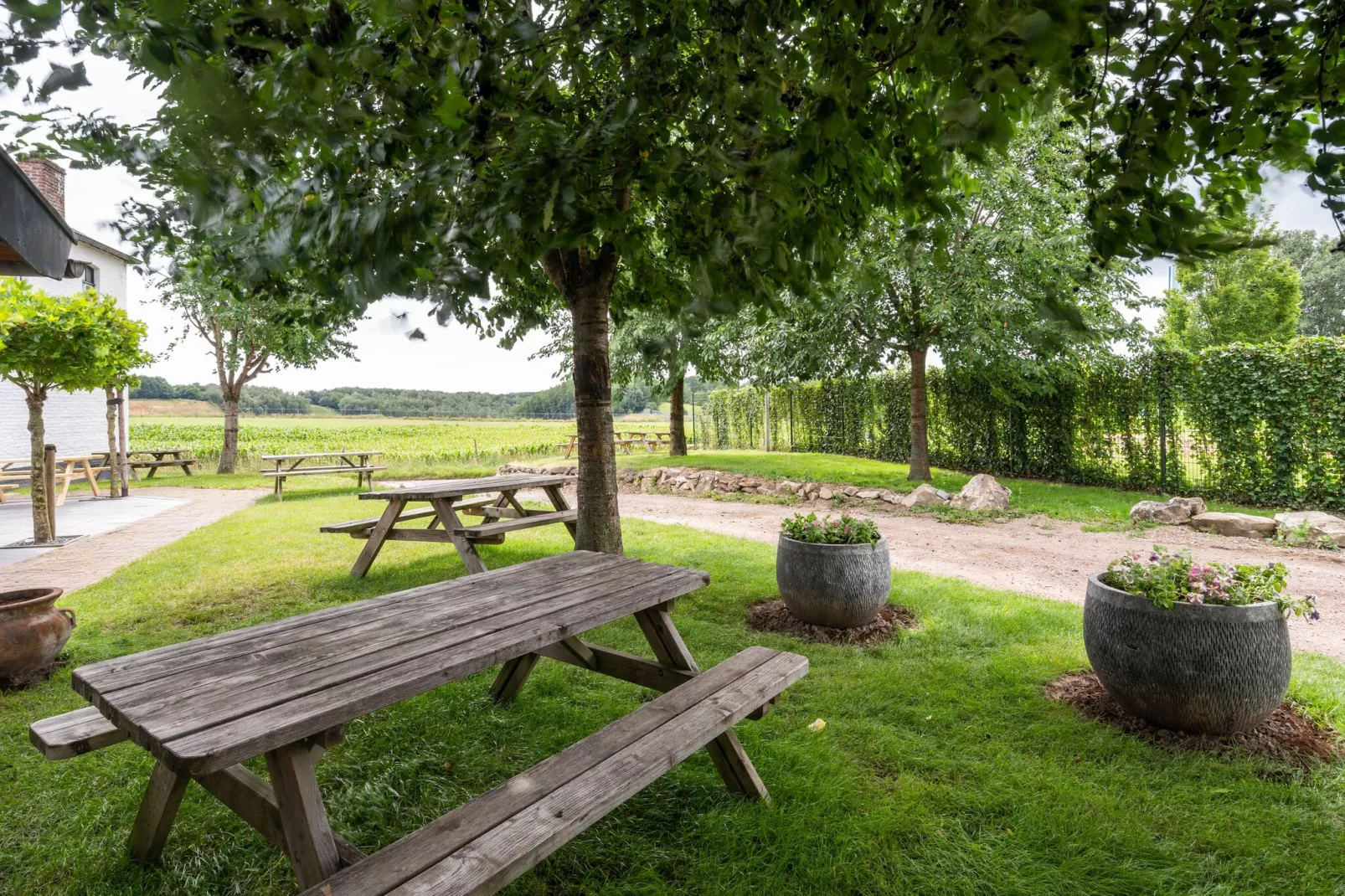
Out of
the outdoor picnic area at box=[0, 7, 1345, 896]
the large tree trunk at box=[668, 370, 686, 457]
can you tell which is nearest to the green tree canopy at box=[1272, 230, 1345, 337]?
the large tree trunk at box=[668, 370, 686, 457]

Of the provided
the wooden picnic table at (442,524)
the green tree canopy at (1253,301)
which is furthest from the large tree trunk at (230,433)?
the green tree canopy at (1253,301)

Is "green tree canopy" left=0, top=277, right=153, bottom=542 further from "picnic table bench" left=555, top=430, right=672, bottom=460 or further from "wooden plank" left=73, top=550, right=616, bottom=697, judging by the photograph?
Result: "picnic table bench" left=555, top=430, right=672, bottom=460

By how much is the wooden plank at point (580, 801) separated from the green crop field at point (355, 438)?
19.3 meters

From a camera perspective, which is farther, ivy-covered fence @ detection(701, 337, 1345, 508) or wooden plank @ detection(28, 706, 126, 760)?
ivy-covered fence @ detection(701, 337, 1345, 508)

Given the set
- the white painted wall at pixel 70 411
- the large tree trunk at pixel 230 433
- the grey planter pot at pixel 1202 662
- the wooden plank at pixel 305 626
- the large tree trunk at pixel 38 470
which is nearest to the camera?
the wooden plank at pixel 305 626

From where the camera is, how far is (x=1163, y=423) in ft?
33.6

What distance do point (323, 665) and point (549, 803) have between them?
2.57 ft

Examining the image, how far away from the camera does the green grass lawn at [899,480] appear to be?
367 inches

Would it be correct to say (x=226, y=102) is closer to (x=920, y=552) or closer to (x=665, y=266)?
(x=665, y=266)

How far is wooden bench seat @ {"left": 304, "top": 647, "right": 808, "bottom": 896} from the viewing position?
1.45 metres

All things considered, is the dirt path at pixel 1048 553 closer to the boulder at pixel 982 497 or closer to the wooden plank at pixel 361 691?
the boulder at pixel 982 497

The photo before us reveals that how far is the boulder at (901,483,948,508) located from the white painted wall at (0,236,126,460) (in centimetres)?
1858

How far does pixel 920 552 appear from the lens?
7.20 m

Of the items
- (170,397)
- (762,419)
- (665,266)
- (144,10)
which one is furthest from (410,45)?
(170,397)
